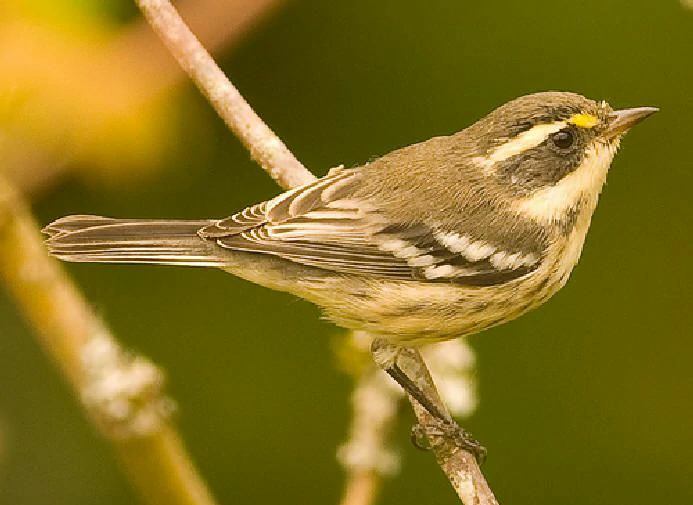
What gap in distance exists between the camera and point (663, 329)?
4629 millimetres

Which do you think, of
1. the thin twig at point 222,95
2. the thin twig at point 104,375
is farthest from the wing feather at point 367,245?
the thin twig at point 104,375

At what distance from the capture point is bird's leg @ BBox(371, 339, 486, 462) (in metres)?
3.09

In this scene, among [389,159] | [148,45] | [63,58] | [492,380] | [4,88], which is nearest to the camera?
[4,88]

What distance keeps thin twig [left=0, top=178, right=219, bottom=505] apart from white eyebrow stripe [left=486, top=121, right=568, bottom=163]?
1.31 metres

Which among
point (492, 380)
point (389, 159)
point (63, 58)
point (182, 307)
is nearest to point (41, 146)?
point (63, 58)

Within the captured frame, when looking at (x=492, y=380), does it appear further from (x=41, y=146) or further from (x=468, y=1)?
(x=41, y=146)

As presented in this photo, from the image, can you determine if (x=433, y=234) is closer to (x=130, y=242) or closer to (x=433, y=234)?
(x=433, y=234)

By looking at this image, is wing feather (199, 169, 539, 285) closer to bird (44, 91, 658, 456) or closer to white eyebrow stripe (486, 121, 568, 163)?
bird (44, 91, 658, 456)

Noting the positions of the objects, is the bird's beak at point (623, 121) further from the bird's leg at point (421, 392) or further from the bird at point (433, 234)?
the bird's leg at point (421, 392)

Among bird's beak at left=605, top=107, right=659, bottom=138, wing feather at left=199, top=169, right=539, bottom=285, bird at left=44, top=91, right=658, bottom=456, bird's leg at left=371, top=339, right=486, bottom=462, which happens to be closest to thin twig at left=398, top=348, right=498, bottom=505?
bird's leg at left=371, top=339, right=486, bottom=462

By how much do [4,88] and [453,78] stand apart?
89.8 inches

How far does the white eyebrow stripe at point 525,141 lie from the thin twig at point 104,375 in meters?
1.31

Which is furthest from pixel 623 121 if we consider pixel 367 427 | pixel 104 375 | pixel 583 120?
pixel 104 375

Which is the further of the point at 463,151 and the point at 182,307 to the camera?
the point at 182,307
